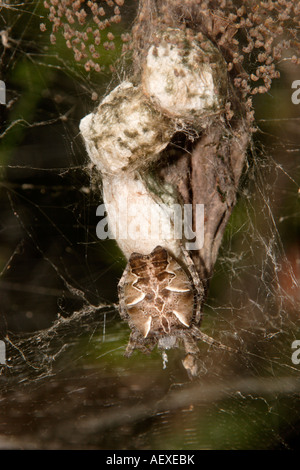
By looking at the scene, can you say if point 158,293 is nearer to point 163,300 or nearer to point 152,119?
point 163,300

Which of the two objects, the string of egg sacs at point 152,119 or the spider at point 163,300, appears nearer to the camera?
the string of egg sacs at point 152,119

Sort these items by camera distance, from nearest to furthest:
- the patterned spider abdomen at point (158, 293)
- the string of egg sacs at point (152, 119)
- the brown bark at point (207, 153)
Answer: the string of egg sacs at point (152, 119), the brown bark at point (207, 153), the patterned spider abdomen at point (158, 293)

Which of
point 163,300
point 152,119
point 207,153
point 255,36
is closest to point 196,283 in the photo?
point 163,300

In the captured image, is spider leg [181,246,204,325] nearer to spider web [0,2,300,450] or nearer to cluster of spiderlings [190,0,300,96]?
spider web [0,2,300,450]

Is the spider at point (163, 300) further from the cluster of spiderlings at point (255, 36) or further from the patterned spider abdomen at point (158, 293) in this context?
the cluster of spiderlings at point (255, 36)

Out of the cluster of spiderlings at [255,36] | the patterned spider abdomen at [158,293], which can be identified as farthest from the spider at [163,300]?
the cluster of spiderlings at [255,36]

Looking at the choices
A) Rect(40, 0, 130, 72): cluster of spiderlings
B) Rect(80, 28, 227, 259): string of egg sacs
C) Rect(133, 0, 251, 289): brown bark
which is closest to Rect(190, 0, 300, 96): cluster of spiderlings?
Rect(133, 0, 251, 289): brown bark
